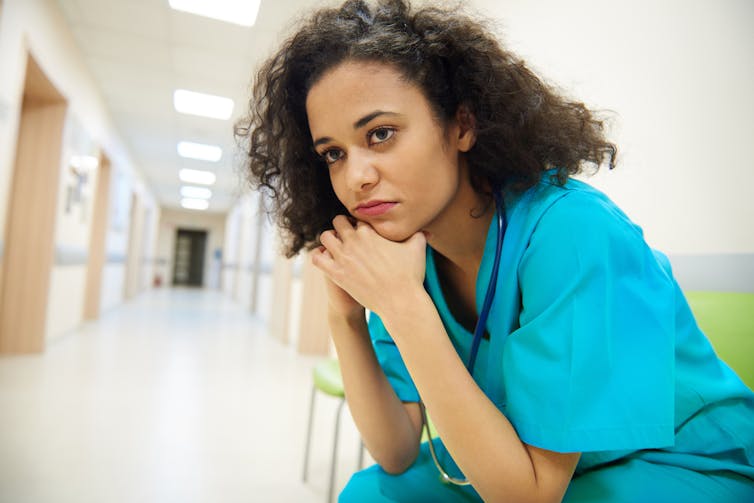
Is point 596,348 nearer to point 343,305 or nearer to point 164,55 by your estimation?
point 343,305

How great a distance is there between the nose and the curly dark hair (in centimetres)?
17

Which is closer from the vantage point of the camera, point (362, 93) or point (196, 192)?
point (362, 93)

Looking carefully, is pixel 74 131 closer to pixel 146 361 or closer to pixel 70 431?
pixel 146 361

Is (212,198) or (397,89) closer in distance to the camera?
(397,89)

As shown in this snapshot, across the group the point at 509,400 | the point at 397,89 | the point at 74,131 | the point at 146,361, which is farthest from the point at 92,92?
the point at 509,400

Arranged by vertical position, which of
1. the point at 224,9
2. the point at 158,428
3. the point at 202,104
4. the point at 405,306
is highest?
the point at 224,9

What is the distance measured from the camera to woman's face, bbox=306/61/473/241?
0.71 metres

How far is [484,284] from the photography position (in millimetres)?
737

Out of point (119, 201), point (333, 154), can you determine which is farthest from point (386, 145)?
point (119, 201)

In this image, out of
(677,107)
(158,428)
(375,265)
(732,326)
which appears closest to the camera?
(375,265)

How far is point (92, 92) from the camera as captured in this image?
15.8 ft

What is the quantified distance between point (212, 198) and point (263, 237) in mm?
5272

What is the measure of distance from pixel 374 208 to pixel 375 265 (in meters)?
0.12

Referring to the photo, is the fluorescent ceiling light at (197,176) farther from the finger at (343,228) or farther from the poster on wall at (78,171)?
the finger at (343,228)
